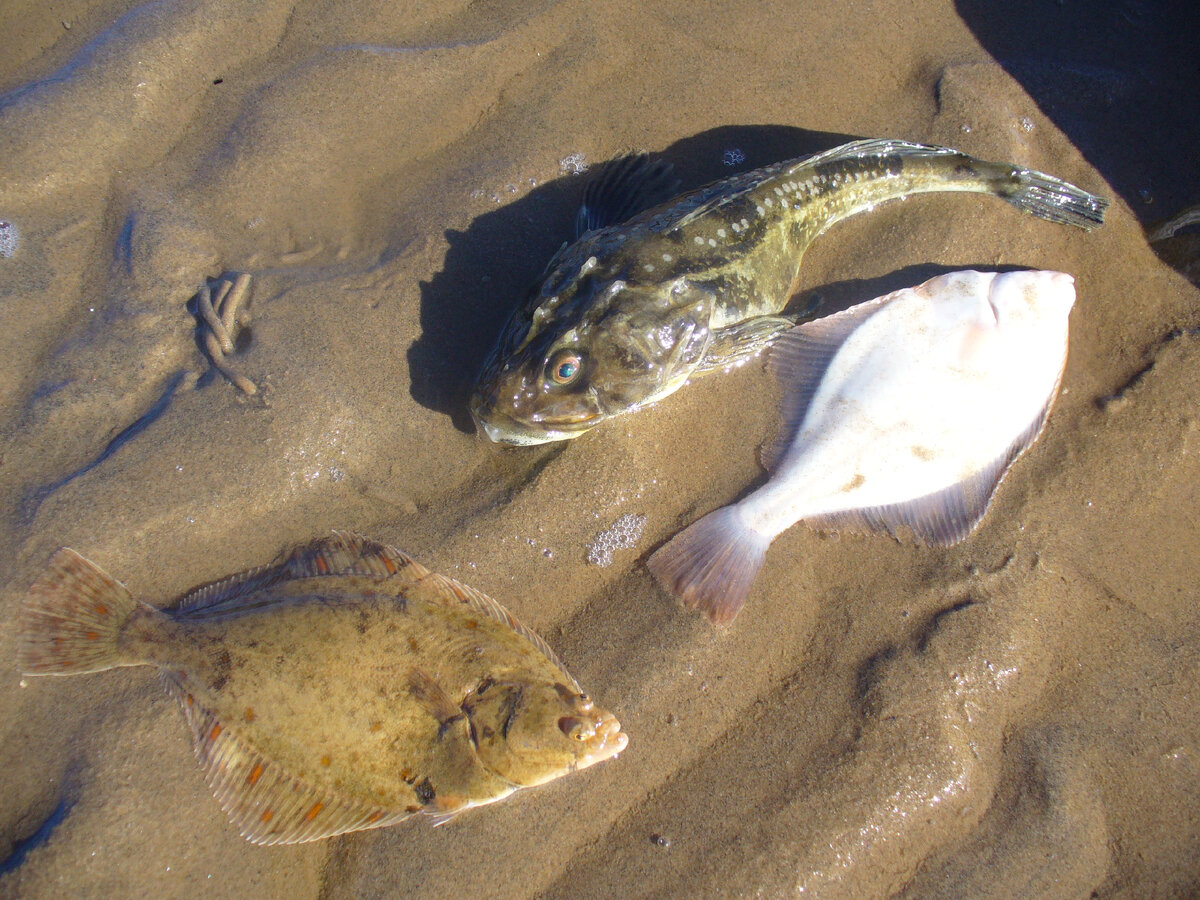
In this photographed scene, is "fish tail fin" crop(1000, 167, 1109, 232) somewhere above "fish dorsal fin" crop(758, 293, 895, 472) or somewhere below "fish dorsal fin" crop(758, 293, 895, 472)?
above

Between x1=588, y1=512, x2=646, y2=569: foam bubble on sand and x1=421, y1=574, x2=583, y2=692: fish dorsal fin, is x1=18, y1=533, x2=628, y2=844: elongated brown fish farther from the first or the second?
x1=588, y1=512, x2=646, y2=569: foam bubble on sand

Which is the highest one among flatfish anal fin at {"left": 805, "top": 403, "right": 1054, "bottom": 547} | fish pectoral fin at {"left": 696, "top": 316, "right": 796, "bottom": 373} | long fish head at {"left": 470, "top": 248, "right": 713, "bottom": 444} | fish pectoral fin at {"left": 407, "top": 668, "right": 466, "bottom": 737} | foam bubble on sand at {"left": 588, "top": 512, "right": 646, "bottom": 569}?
long fish head at {"left": 470, "top": 248, "right": 713, "bottom": 444}

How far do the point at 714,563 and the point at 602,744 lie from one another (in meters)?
1.10

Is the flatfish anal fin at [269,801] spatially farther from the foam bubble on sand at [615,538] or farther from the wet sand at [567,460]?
the foam bubble on sand at [615,538]

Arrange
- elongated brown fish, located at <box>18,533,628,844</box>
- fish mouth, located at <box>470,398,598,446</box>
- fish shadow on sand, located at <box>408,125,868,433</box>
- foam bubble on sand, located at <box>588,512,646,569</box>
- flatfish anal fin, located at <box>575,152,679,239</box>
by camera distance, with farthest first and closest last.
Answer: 1. flatfish anal fin, located at <box>575,152,679,239</box>
2. fish shadow on sand, located at <box>408,125,868,433</box>
3. foam bubble on sand, located at <box>588,512,646,569</box>
4. fish mouth, located at <box>470,398,598,446</box>
5. elongated brown fish, located at <box>18,533,628,844</box>

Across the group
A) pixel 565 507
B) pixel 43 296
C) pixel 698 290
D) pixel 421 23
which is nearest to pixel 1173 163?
pixel 698 290

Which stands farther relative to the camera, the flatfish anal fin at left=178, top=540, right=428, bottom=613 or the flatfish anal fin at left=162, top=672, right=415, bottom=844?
the flatfish anal fin at left=178, top=540, right=428, bottom=613

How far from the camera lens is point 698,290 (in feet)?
11.1

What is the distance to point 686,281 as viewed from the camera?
339 centimetres

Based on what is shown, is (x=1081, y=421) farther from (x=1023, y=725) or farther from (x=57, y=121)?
(x=57, y=121)

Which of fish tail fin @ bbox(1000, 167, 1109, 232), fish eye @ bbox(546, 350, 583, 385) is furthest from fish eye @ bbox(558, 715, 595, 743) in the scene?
fish tail fin @ bbox(1000, 167, 1109, 232)

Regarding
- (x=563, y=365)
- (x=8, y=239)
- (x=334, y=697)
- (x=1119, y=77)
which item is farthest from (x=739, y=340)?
(x=8, y=239)

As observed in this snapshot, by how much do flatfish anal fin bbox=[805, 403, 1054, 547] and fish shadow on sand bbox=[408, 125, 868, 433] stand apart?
2.21 meters

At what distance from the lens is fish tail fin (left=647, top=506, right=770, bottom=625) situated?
130 inches
